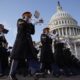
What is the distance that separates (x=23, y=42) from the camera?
19.0ft

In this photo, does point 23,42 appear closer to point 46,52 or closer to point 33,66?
point 33,66

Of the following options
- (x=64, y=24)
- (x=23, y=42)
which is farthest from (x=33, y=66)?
(x=64, y=24)

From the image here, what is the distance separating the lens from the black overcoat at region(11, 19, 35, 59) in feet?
18.9

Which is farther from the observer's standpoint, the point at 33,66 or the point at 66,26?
the point at 66,26

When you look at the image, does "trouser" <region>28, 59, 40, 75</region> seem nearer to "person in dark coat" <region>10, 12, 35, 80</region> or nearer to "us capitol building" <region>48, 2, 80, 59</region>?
"person in dark coat" <region>10, 12, 35, 80</region>

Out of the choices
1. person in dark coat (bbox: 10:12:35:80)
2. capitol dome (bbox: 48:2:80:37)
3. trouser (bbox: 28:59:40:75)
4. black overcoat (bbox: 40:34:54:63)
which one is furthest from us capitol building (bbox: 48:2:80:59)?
trouser (bbox: 28:59:40:75)

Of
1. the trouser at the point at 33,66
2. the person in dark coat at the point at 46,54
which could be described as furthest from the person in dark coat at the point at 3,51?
the trouser at the point at 33,66

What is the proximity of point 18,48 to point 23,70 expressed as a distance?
5.15 metres

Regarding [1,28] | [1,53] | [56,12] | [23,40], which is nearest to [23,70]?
[1,53]

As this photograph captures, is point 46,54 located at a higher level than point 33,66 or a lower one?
higher

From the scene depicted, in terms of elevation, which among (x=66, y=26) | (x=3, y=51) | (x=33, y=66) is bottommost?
(x=33, y=66)

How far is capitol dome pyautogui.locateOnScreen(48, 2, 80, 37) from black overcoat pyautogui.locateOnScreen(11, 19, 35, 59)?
3005 inches

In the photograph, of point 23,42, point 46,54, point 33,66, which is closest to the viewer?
point 33,66

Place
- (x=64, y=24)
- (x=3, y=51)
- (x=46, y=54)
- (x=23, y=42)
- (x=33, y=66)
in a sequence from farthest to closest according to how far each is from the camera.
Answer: (x=64, y=24)
(x=3, y=51)
(x=46, y=54)
(x=23, y=42)
(x=33, y=66)
